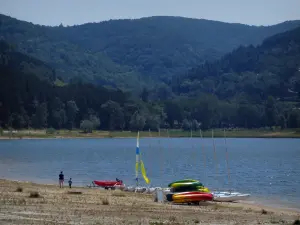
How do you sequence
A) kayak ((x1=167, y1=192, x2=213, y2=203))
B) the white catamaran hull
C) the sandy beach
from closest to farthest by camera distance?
the sandy beach < kayak ((x1=167, y1=192, x2=213, y2=203)) < the white catamaran hull

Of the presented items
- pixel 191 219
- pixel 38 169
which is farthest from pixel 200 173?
pixel 191 219

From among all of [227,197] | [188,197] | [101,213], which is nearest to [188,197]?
[188,197]

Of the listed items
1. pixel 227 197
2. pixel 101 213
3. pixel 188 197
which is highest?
pixel 101 213

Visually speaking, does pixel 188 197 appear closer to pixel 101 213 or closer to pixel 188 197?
pixel 188 197

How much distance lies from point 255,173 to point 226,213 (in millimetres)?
54221

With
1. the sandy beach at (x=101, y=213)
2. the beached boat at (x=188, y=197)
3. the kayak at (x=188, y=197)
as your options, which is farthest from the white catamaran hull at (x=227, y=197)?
the sandy beach at (x=101, y=213)

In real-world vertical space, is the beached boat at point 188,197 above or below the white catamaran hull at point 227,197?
above

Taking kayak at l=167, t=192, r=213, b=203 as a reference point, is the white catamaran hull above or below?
below

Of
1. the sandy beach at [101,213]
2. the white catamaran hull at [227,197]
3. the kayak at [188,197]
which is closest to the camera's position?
the sandy beach at [101,213]

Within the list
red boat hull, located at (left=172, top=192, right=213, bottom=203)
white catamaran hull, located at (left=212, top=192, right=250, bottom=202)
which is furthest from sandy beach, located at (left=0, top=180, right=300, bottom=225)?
white catamaran hull, located at (left=212, top=192, right=250, bottom=202)

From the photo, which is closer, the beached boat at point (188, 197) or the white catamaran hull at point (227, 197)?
the beached boat at point (188, 197)

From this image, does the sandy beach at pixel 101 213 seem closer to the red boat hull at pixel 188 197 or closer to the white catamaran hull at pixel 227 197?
the red boat hull at pixel 188 197

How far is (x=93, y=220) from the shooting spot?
→ 31906mm

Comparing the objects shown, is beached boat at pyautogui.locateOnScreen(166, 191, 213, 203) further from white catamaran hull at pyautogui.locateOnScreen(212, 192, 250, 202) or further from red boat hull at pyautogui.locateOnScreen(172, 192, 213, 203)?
white catamaran hull at pyautogui.locateOnScreen(212, 192, 250, 202)
